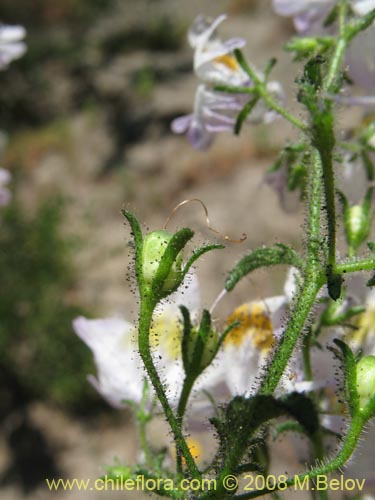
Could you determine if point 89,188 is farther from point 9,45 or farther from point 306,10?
point 306,10

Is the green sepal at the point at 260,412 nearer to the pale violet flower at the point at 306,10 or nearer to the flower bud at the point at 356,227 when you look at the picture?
the flower bud at the point at 356,227

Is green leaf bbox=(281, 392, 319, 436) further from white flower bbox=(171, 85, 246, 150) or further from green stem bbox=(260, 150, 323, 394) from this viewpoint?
white flower bbox=(171, 85, 246, 150)

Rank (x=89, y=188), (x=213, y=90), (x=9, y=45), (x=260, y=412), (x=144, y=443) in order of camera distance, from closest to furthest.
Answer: (x=260, y=412)
(x=144, y=443)
(x=213, y=90)
(x=9, y=45)
(x=89, y=188)

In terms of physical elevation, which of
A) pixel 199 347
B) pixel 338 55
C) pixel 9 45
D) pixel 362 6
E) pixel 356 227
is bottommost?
pixel 199 347

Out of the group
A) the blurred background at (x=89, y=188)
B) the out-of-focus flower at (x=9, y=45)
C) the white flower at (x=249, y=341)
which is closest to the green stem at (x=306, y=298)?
the white flower at (x=249, y=341)


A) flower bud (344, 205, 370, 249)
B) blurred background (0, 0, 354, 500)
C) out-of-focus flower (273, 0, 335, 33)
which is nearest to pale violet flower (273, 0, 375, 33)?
out-of-focus flower (273, 0, 335, 33)

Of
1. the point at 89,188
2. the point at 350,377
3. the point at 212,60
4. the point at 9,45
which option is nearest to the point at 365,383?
the point at 350,377

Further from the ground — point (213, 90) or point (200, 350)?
point (213, 90)
